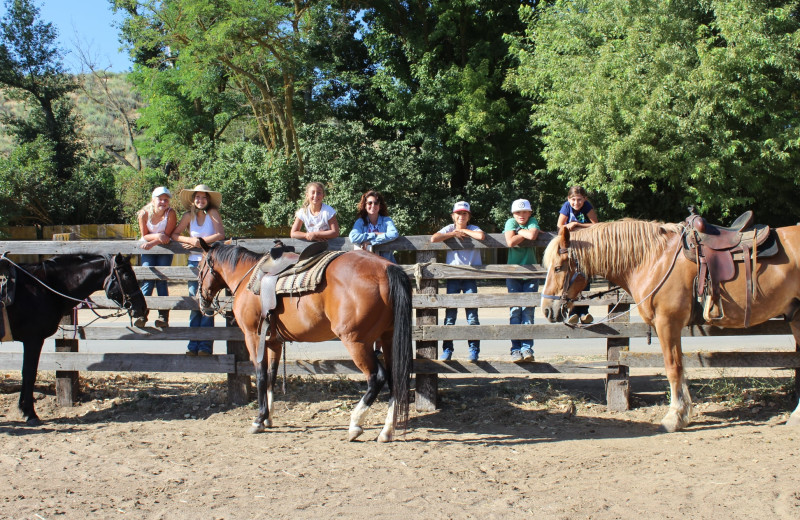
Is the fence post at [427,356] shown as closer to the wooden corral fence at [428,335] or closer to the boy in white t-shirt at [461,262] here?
the wooden corral fence at [428,335]

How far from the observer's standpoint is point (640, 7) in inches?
651

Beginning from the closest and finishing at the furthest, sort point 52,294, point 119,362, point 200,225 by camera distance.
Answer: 1. point 52,294
2. point 119,362
3. point 200,225

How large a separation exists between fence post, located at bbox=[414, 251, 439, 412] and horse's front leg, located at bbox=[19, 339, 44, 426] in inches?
158

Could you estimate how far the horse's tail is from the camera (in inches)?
221

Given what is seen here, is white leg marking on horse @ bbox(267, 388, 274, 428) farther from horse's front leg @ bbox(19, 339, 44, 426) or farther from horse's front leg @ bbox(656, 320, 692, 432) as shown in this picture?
horse's front leg @ bbox(656, 320, 692, 432)

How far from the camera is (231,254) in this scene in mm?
6598

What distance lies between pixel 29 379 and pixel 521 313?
17.5 feet

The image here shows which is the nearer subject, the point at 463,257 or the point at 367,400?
the point at 367,400

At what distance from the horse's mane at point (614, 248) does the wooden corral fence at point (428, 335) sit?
1.78 ft

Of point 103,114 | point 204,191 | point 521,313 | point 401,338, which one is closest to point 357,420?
point 401,338

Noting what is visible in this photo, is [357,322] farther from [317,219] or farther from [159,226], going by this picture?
[159,226]

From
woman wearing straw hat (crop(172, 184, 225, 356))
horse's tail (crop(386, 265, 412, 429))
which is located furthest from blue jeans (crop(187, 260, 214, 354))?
horse's tail (crop(386, 265, 412, 429))

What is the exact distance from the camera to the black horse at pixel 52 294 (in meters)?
6.65

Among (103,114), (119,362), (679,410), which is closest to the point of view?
(679,410)
